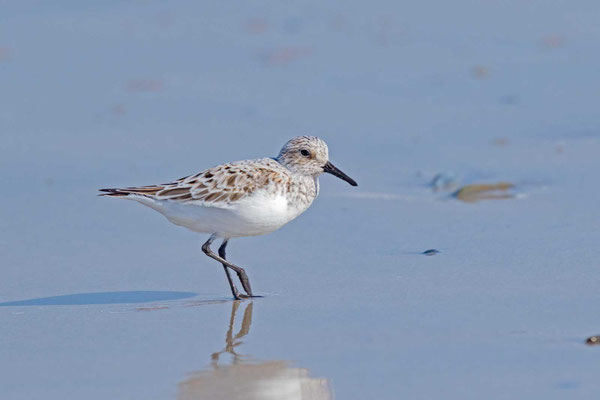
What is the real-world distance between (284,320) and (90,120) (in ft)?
15.5

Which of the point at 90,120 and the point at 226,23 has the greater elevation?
the point at 226,23

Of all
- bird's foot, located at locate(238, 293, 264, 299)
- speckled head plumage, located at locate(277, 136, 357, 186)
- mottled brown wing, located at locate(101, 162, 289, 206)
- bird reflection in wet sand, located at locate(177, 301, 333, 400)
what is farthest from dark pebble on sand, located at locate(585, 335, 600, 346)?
speckled head plumage, located at locate(277, 136, 357, 186)

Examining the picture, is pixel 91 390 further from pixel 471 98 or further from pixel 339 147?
pixel 471 98

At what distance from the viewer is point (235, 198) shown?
6.18 m

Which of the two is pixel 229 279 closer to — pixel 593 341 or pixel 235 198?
pixel 235 198

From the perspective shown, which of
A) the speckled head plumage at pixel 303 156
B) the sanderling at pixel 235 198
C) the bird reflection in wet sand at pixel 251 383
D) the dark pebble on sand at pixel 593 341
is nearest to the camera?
the bird reflection in wet sand at pixel 251 383

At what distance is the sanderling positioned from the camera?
6.16 meters

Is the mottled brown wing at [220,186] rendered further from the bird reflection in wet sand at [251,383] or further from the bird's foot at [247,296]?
the bird reflection in wet sand at [251,383]

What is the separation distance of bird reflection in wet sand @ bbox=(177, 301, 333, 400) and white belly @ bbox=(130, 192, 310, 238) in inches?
45.3

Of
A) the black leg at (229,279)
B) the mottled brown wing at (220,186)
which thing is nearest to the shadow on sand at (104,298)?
the black leg at (229,279)

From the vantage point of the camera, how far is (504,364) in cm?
484

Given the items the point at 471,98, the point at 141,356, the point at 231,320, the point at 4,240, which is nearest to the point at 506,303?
the point at 231,320

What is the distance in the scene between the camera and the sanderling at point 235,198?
616cm

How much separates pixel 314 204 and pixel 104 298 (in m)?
2.15
